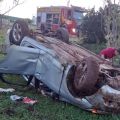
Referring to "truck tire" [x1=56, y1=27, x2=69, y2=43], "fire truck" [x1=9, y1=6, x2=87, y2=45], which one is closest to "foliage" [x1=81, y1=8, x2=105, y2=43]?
"fire truck" [x1=9, y1=6, x2=87, y2=45]

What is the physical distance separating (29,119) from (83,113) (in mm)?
959

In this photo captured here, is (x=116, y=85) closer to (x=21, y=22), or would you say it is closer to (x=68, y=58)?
(x=68, y=58)

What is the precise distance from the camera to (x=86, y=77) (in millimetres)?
5207

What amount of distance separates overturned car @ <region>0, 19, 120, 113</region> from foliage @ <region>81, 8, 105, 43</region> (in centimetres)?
1302

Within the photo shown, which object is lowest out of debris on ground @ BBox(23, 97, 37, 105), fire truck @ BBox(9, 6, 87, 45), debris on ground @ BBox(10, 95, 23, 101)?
debris on ground @ BBox(23, 97, 37, 105)

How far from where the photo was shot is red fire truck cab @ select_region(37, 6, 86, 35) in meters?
23.6

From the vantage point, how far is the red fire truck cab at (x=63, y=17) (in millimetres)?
23641

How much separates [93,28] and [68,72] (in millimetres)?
15024

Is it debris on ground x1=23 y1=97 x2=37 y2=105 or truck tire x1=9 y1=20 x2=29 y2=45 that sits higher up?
truck tire x1=9 y1=20 x2=29 y2=45

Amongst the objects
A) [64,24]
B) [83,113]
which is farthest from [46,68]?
[64,24]

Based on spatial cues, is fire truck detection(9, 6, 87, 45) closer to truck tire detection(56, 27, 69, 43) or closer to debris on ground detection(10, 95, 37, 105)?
truck tire detection(56, 27, 69, 43)

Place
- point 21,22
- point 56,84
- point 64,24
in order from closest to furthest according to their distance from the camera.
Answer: point 56,84, point 21,22, point 64,24

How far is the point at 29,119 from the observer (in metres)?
5.18

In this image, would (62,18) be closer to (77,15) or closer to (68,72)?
(77,15)
